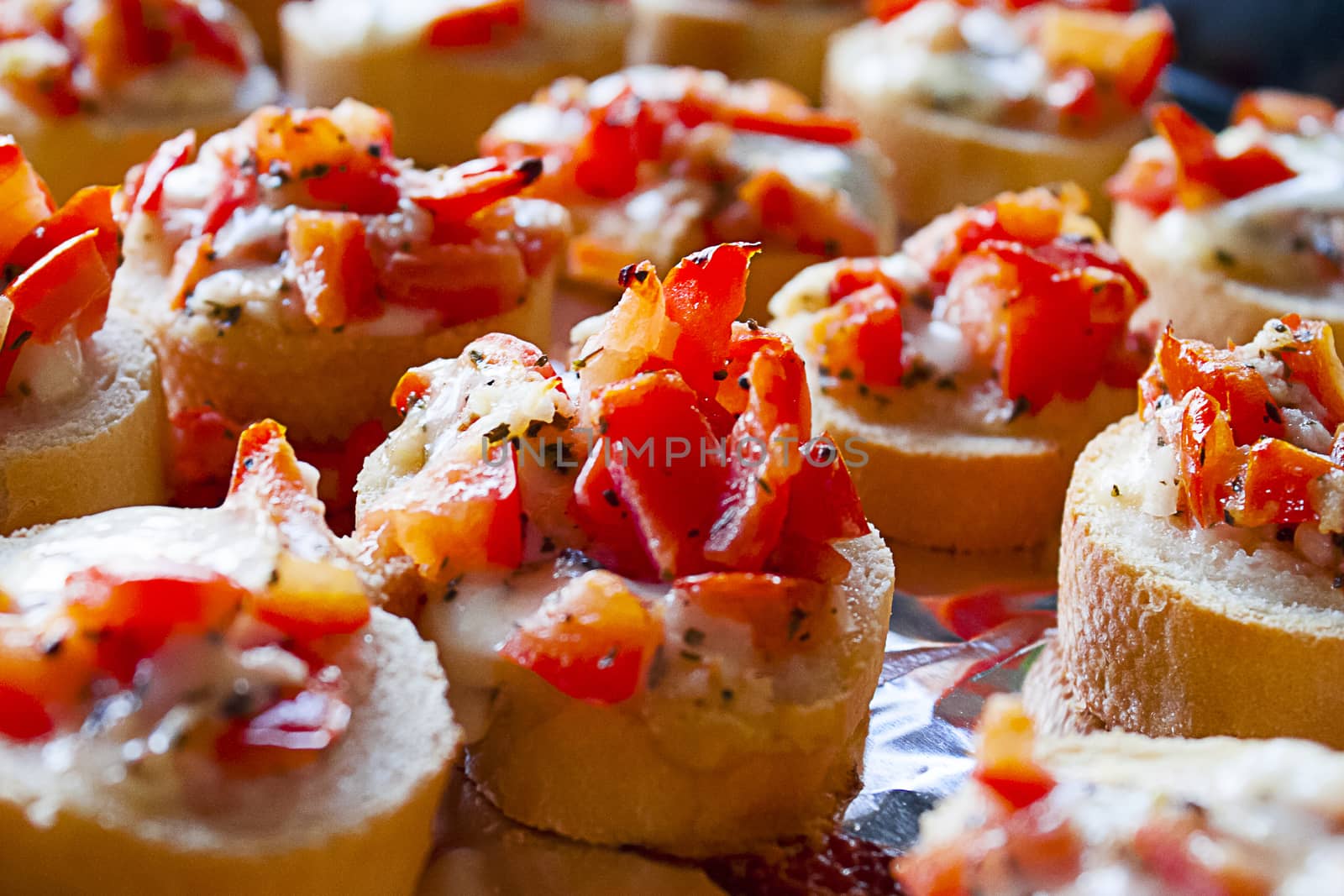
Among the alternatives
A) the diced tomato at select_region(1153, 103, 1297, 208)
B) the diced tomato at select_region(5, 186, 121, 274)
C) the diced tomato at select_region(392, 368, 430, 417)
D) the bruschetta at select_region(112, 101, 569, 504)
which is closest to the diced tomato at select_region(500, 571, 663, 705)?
the diced tomato at select_region(392, 368, 430, 417)

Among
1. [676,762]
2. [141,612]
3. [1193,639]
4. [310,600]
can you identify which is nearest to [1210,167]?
[1193,639]

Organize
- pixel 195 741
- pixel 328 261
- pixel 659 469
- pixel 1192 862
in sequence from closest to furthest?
pixel 1192 862, pixel 195 741, pixel 659 469, pixel 328 261

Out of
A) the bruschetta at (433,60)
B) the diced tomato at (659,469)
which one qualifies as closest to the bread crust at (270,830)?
the diced tomato at (659,469)

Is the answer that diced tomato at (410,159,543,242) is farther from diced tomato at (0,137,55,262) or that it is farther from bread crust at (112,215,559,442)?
diced tomato at (0,137,55,262)

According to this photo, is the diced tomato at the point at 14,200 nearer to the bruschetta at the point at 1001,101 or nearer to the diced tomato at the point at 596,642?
the diced tomato at the point at 596,642

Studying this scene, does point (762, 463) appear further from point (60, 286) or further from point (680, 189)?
point (680, 189)

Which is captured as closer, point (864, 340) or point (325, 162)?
point (325, 162)
